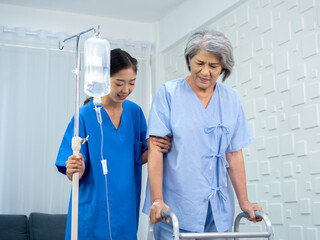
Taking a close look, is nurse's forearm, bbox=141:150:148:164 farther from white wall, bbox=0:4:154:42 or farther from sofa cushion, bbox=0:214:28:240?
white wall, bbox=0:4:154:42

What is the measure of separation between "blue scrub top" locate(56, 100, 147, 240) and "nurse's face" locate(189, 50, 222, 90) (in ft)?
1.45

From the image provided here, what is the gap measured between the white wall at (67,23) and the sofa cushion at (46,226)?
179cm

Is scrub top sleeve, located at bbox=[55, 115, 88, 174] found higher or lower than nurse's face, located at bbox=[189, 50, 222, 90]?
lower

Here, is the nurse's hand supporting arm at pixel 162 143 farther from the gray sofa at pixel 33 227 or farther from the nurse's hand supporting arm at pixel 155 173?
the gray sofa at pixel 33 227

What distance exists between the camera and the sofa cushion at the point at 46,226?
13.6 ft

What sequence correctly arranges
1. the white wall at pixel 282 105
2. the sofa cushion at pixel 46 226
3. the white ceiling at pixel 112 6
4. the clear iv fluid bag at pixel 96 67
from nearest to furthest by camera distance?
the clear iv fluid bag at pixel 96 67 → the white wall at pixel 282 105 → the sofa cushion at pixel 46 226 → the white ceiling at pixel 112 6

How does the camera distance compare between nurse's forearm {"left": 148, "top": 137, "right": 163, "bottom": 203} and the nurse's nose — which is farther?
the nurse's nose

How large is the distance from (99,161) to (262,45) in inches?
73.0

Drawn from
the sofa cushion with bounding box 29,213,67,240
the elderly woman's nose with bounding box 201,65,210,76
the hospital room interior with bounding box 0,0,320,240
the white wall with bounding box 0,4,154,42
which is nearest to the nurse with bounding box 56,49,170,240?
the elderly woman's nose with bounding box 201,65,210,76

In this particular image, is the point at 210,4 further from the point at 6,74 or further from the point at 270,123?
the point at 6,74

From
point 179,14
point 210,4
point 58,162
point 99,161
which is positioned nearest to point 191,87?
point 99,161

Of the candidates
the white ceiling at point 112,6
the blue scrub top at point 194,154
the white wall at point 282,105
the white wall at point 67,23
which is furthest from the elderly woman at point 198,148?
the white wall at point 67,23

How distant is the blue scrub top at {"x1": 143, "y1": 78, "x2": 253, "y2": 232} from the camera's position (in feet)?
6.14

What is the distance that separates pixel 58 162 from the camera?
80.4 inches
